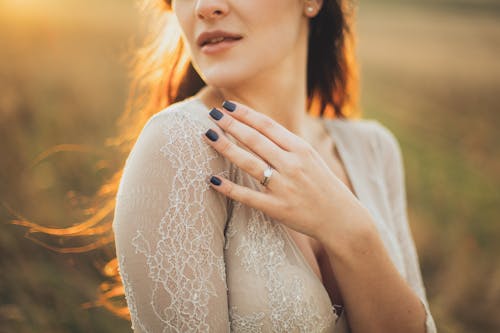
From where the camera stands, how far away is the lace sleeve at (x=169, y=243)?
4.11ft

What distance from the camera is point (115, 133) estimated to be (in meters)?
4.40

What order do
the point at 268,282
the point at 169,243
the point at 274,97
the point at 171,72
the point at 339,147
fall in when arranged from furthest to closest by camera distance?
the point at 339,147 → the point at 171,72 → the point at 274,97 → the point at 268,282 → the point at 169,243

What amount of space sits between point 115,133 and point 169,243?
Result: 133 inches

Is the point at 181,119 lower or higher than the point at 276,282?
higher

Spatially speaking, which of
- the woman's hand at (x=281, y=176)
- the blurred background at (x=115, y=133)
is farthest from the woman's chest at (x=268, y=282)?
the blurred background at (x=115, y=133)

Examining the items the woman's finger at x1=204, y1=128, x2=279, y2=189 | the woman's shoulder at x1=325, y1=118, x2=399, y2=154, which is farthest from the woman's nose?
the woman's shoulder at x1=325, y1=118, x2=399, y2=154

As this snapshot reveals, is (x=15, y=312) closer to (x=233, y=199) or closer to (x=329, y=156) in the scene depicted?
(x=233, y=199)

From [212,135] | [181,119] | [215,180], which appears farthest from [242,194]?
[181,119]

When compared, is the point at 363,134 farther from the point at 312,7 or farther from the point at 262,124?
the point at 262,124

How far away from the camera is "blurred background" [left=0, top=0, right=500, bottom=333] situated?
9.48ft

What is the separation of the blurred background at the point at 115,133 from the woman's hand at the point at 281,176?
3.02 feet

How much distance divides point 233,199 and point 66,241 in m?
2.55

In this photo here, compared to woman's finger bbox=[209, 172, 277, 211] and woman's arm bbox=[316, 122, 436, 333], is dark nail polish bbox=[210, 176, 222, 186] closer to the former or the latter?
woman's finger bbox=[209, 172, 277, 211]

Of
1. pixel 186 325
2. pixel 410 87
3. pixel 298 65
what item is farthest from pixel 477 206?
pixel 186 325
